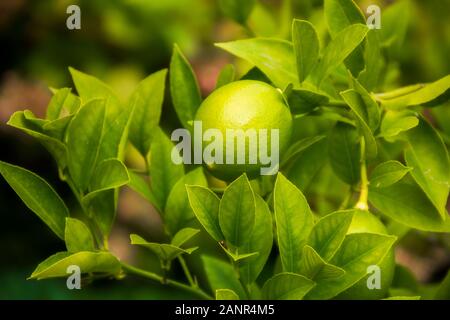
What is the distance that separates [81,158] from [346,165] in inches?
9.9

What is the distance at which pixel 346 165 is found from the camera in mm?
704

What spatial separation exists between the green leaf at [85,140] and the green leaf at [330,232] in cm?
21

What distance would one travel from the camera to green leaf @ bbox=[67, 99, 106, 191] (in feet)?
2.09

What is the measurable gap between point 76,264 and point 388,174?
28 centimetres

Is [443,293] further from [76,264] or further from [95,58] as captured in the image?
[95,58]

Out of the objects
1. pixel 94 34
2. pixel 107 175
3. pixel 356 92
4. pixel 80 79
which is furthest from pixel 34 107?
pixel 356 92

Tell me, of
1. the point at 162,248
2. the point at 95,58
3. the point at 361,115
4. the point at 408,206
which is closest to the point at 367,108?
the point at 361,115

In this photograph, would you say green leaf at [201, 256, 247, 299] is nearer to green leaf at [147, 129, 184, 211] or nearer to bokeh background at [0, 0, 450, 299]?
green leaf at [147, 129, 184, 211]

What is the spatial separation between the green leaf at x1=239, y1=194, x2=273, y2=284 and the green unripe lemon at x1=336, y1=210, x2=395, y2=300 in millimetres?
75

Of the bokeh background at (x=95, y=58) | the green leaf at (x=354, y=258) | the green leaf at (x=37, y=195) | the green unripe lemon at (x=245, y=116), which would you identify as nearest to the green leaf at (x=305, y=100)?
the green unripe lemon at (x=245, y=116)

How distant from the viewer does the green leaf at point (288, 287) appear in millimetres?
592

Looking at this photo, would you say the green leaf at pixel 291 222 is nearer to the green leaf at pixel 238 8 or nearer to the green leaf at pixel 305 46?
the green leaf at pixel 305 46

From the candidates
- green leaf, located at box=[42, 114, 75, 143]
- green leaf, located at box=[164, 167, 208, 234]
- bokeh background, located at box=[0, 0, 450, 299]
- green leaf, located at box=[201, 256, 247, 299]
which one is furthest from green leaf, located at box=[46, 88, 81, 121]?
bokeh background, located at box=[0, 0, 450, 299]
